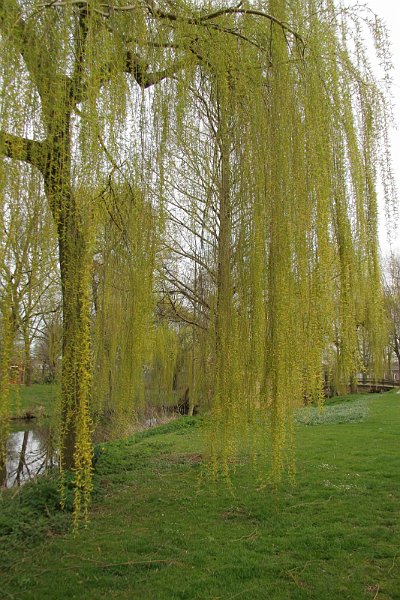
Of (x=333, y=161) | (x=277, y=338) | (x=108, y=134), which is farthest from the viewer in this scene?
(x=333, y=161)

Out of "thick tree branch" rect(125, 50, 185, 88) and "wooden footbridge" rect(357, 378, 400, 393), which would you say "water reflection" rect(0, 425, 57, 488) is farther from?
"wooden footbridge" rect(357, 378, 400, 393)

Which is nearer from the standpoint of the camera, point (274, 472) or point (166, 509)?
point (274, 472)

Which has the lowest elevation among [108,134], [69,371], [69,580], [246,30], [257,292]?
[69,580]

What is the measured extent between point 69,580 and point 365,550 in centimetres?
237

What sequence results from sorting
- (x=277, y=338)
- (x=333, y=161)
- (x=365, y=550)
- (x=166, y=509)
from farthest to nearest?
1. (x=166, y=509)
2. (x=365, y=550)
3. (x=333, y=161)
4. (x=277, y=338)

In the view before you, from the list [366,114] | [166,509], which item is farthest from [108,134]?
[166,509]

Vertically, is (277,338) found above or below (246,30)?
below

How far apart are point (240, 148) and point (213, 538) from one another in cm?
340

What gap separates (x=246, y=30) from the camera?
333 cm

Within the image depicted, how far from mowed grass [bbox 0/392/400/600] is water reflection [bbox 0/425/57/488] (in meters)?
1.75

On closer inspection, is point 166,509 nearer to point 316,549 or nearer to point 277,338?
point 316,549

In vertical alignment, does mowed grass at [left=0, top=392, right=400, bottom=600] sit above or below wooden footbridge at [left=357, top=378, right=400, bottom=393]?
below

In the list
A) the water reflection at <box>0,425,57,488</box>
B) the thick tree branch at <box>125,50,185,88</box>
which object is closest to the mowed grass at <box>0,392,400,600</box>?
the water reflection at <box>0,425,57,488</box>

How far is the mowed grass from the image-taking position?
3441mm
